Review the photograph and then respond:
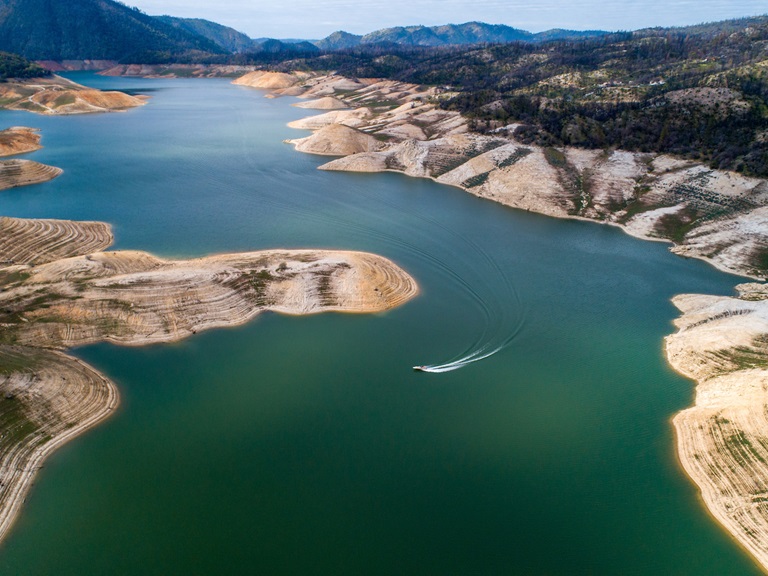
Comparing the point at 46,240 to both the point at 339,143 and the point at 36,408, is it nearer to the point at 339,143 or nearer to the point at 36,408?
the point at 36,408

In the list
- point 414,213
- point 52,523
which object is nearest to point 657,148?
point 414,213

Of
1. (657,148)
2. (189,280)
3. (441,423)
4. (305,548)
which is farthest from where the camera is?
(657,148)

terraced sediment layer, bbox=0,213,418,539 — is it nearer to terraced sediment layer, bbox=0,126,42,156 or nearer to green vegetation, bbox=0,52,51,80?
terraced sediment layer, bbox=0,126,42,156

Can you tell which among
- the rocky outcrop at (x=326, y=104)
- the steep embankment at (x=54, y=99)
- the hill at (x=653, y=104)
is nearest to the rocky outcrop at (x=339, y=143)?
the hill at (x=653, y=104)

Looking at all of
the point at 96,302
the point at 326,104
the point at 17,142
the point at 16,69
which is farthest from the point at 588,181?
the point at 16,69

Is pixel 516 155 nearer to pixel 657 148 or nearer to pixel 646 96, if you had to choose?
pixel 657 148

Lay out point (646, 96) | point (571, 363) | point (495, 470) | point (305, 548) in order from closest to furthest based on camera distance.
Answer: point (305, 548) → point (495, 470) → point (571, 363) → point (646, 96)
